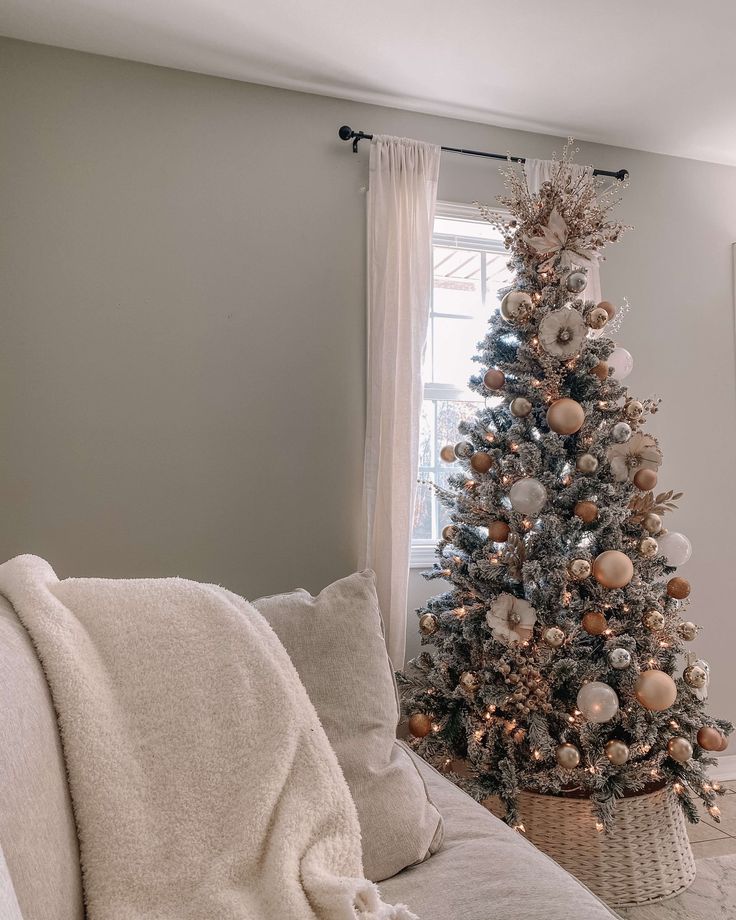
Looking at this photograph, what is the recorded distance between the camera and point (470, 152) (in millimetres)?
3156

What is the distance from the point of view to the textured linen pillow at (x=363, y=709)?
4.38 feet

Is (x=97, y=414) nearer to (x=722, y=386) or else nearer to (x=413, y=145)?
(x=413, y=145)

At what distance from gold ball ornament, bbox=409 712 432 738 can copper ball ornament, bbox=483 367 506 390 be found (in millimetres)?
1094

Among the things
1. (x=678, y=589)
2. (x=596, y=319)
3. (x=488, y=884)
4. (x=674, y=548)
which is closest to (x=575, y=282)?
(x=596, y=319)

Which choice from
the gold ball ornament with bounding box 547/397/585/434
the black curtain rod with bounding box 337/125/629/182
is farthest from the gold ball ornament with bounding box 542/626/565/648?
the black curtain rod with bounding box 337/125/629/182

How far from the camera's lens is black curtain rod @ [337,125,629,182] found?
2.95 metres

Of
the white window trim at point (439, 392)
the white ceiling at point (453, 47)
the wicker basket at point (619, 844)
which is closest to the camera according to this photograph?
the wicker basket at point (619, 844)

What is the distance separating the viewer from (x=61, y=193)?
269cm

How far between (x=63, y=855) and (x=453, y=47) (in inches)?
106

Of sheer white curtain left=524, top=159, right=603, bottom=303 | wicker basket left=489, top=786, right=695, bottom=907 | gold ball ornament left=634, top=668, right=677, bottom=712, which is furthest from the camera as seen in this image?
sheer white curtain left=524, top=159, right=603, bottom=303

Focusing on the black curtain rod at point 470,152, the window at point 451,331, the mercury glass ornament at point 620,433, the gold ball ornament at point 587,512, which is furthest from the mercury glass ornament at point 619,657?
the black curtain rod at point 470,152

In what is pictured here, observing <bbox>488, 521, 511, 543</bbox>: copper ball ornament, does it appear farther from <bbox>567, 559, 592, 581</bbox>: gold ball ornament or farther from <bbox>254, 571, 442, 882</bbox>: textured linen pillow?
<bbox>254, 571, 442, 882</bbox>: textured linen pillow

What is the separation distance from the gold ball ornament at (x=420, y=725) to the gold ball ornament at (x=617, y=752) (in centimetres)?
54

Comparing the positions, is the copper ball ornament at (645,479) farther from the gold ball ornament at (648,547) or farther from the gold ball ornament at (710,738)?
the gold ball ornament at (710,738)
